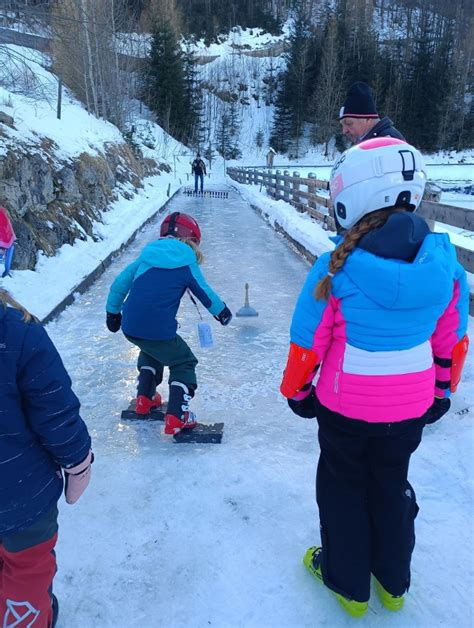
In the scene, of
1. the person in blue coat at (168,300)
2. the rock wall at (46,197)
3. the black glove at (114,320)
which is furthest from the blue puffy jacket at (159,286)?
the rock wall at (46,197)

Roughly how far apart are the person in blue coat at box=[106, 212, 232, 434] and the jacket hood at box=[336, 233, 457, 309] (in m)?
1.72

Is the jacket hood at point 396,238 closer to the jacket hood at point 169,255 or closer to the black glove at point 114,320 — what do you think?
the jacket hood at point 169,255

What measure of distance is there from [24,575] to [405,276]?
158cm

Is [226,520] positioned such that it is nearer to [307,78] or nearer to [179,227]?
[179,227]

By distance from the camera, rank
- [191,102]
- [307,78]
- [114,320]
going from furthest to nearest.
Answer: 1. [307,78]
2. [191,102]
3. [114,320]

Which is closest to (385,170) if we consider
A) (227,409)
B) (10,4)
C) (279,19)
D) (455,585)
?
(455,585)

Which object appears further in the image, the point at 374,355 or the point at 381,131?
the point at 381,131

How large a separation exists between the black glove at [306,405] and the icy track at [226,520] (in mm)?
831

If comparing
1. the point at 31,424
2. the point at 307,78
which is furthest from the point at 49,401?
the point at 307,78

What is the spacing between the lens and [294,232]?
10.1m

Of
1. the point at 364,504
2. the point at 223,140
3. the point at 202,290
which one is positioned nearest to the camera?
the point at 364,504

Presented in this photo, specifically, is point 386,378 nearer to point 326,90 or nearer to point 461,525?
point 461,525

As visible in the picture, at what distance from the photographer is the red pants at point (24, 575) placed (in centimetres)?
164

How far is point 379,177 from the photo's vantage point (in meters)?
1.61
